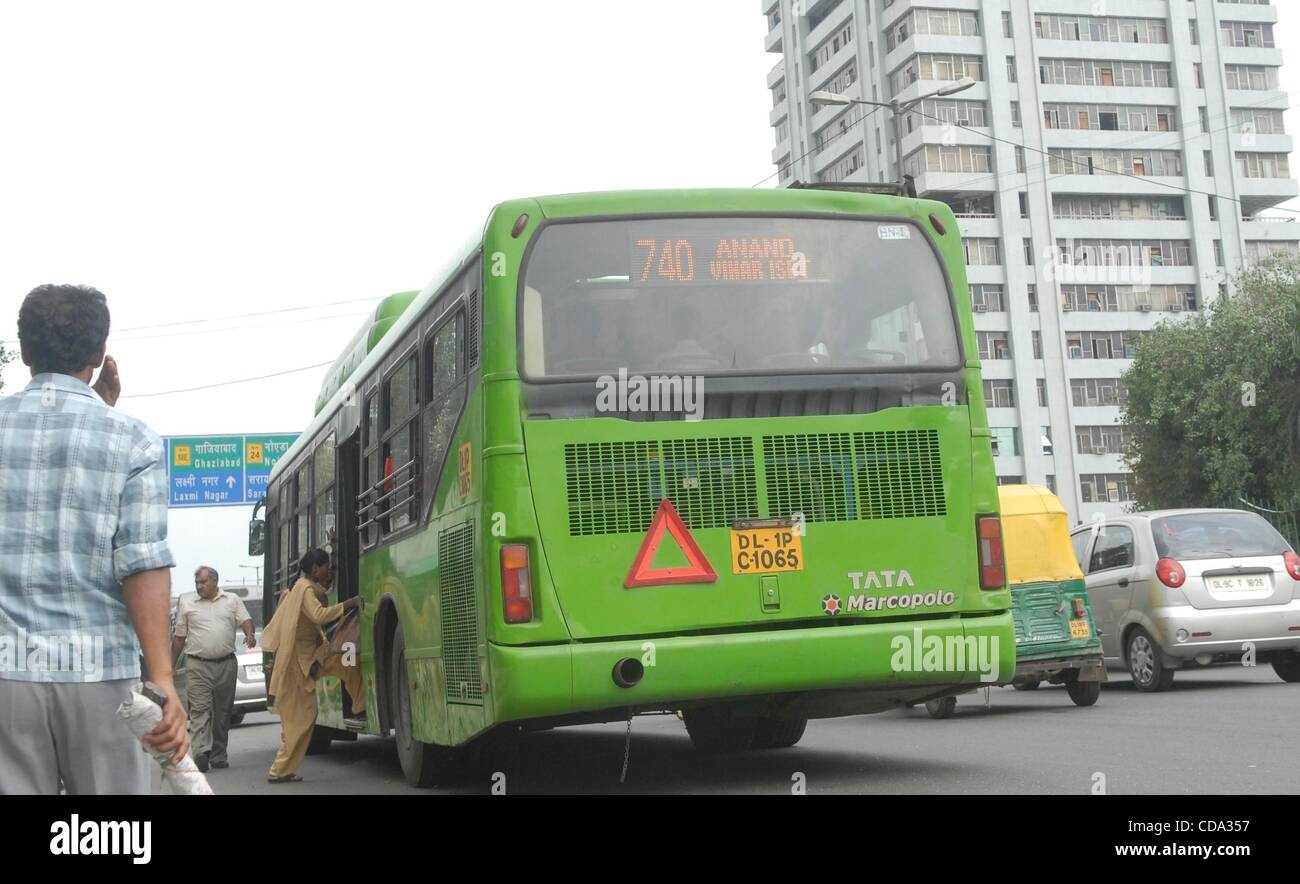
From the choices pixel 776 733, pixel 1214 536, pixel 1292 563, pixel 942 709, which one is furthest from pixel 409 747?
pixel 1292 563

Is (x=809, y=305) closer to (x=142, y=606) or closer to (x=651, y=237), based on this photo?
(x=651, y=237)

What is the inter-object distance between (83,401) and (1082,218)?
8768cm

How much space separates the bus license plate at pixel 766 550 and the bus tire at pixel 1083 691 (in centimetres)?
689

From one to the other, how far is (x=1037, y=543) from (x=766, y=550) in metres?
6.57

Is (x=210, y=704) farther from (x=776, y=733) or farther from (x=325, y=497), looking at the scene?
(x=776, y=733)

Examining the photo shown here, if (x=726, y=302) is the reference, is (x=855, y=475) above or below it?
below

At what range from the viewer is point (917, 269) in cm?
905

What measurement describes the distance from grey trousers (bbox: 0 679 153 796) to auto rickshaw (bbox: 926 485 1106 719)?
1034 cm

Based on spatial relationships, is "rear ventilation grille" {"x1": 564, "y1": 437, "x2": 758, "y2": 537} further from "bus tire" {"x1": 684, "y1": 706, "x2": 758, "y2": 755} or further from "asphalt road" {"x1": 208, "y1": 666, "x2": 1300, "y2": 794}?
"bus tire" {"x1": 684, "y1": 706, "x2": 758, "y2": 755}

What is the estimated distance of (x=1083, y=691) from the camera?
1448cm

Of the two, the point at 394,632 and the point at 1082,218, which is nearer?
the point at 394,632

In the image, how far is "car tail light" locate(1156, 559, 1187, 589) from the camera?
1520 centimetres

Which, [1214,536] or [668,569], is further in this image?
[1214,536]
